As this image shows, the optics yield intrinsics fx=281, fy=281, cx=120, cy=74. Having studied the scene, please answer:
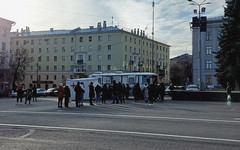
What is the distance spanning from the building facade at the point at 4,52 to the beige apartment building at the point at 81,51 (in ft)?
46.4

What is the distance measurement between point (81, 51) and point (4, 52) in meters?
24.4

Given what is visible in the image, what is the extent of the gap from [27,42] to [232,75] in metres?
66.2

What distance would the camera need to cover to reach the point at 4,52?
59375mm

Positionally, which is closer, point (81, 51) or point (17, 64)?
point (17, 64)

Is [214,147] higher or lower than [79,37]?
lower

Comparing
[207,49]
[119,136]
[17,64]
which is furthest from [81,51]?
[119,136]

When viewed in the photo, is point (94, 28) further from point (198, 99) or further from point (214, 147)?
point (214, 147)

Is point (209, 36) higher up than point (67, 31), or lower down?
lower down

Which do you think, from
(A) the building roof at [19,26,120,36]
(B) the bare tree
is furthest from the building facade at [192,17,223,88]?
(B) the bare tree

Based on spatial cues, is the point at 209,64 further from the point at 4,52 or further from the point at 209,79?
the point at 4,52

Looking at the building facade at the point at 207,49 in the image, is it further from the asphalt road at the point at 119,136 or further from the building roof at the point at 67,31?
the asphalt road at the point at 119,136

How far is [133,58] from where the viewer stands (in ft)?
270

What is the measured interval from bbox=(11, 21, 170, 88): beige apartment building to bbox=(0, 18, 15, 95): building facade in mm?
14155

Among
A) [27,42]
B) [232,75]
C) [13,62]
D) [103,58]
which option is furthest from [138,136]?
[27,42]
